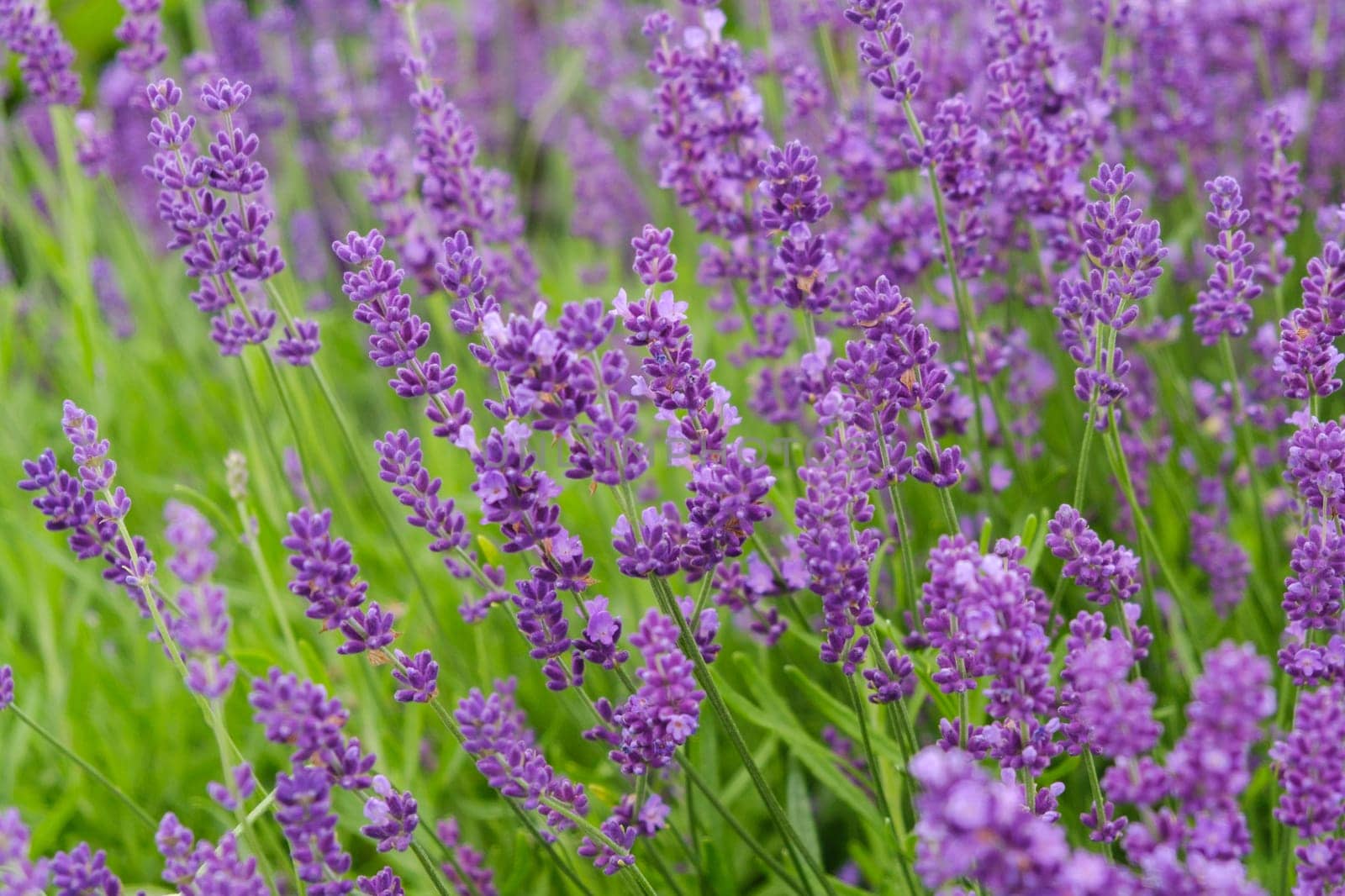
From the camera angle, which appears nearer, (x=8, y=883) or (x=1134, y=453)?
(x=8, y=883)

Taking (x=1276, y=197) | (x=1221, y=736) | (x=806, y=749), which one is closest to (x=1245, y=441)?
(x=1276, y=197)

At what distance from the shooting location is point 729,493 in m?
1.38

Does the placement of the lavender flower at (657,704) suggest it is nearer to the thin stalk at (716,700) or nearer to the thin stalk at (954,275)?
the thin stalk at (716,700)

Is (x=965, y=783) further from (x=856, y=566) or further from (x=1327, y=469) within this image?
(x=1327, y=469)

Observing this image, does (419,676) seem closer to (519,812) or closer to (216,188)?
(519,812)

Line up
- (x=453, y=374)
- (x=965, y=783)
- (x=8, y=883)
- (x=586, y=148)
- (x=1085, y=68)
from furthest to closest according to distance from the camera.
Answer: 1. (x=586, y=148)
2. (x=1085, y=68)
3. (x=453, y=374)
4. (x=8, y=883)
5. (x=965, y=783)

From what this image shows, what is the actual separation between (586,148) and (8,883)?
297 cm

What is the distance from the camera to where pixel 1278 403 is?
8.30ft

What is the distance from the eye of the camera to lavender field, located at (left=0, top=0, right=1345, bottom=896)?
4.10 ft

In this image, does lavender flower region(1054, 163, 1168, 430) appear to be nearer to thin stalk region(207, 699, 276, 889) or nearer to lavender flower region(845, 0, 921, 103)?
lavender flower region(845, 0, 921, 103)

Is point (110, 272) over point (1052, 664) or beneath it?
over

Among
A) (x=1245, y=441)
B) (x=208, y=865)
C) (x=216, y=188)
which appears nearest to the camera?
(x=208, y=865)

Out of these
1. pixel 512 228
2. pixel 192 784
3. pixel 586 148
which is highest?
pixel 586 148

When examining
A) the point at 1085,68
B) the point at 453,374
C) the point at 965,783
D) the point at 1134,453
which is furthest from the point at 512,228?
the point at 965,783
